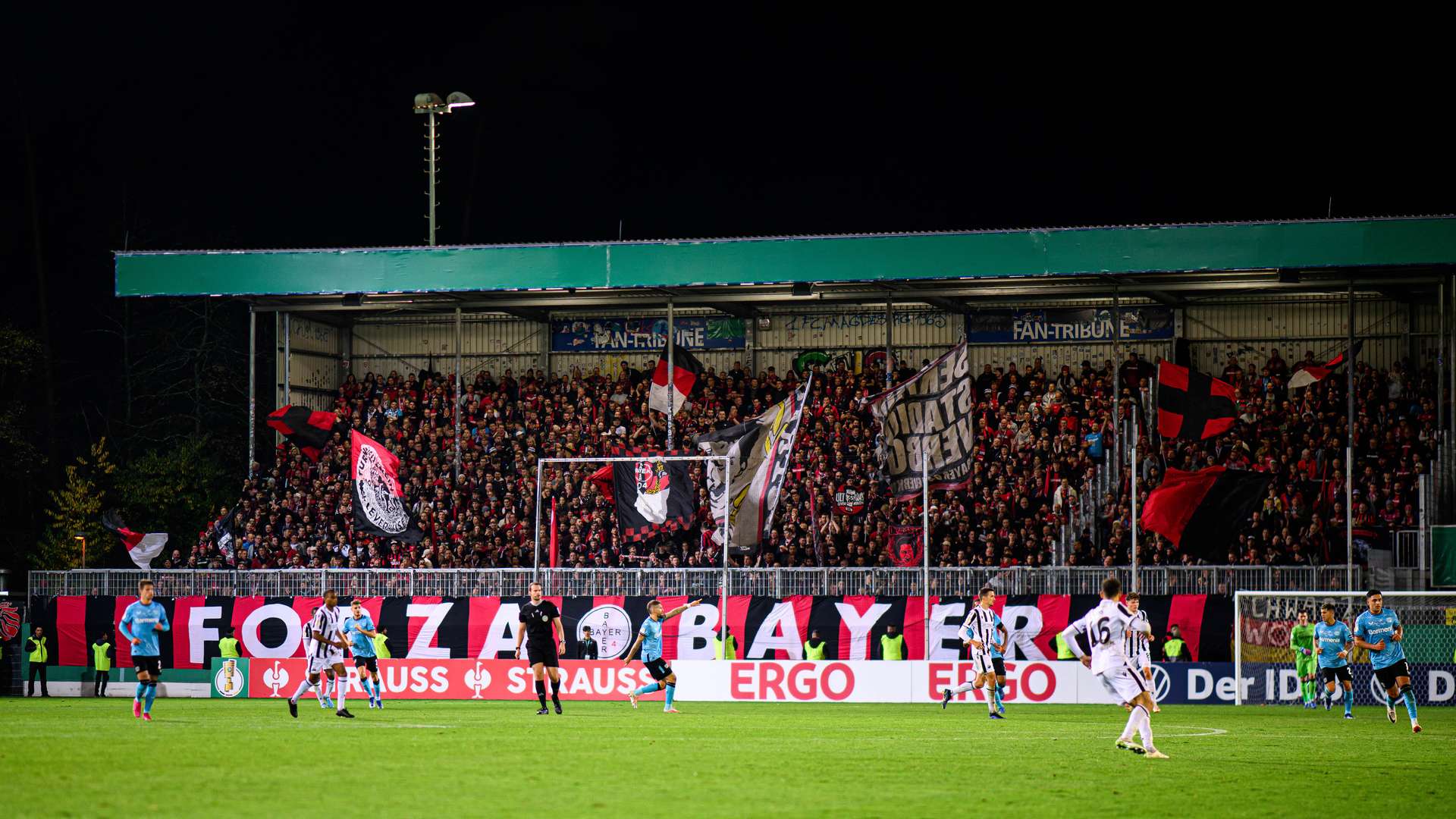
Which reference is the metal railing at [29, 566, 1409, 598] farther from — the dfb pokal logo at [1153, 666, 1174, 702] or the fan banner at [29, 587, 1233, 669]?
the dfb pokal logo at [1153, 666, 1174, 702]

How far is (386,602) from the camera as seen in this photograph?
1608 inches

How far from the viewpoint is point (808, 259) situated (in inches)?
1779

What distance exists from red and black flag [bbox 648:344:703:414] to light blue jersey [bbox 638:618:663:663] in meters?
14.7

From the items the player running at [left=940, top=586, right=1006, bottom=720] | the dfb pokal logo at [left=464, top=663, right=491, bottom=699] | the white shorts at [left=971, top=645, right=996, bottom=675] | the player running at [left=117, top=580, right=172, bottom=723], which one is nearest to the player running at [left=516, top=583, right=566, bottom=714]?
the player running at [left=117, top=580, right=172, bottom=723]

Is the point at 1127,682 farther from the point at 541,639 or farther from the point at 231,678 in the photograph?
the point at 231,678

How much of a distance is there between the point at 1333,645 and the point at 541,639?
12.9 m

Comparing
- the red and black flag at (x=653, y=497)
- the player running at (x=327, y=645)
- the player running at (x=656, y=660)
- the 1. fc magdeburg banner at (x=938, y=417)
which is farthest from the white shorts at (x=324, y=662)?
the 1. fc magdeburg banner at (x=938, y=417)

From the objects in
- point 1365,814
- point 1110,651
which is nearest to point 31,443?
point 1110,651

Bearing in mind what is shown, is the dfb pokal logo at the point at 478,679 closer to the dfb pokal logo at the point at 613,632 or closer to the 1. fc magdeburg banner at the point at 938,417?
the dfb pokal logo at the point at 613,632

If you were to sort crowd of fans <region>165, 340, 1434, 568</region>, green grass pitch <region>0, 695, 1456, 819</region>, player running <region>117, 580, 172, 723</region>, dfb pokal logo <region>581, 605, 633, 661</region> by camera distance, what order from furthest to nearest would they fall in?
1. crowd of fans <region>165, 340, 1434, 568</region>
2. dfb pokal logo <region>581, 605, 633, 661</region>
3. player running <region>117, 580, 172, 723</region>
4. green grass pitch <region>0, 695, 1456, 819</region>

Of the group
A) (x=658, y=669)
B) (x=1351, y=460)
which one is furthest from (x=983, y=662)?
(x=1351, y=460)

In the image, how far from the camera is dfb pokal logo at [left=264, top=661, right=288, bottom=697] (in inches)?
1490

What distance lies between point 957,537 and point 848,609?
16.4 ft

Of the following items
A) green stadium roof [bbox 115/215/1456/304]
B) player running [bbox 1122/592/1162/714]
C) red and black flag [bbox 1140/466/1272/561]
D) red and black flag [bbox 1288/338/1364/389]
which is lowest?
player running [bbox 1122/592/1162/714]
